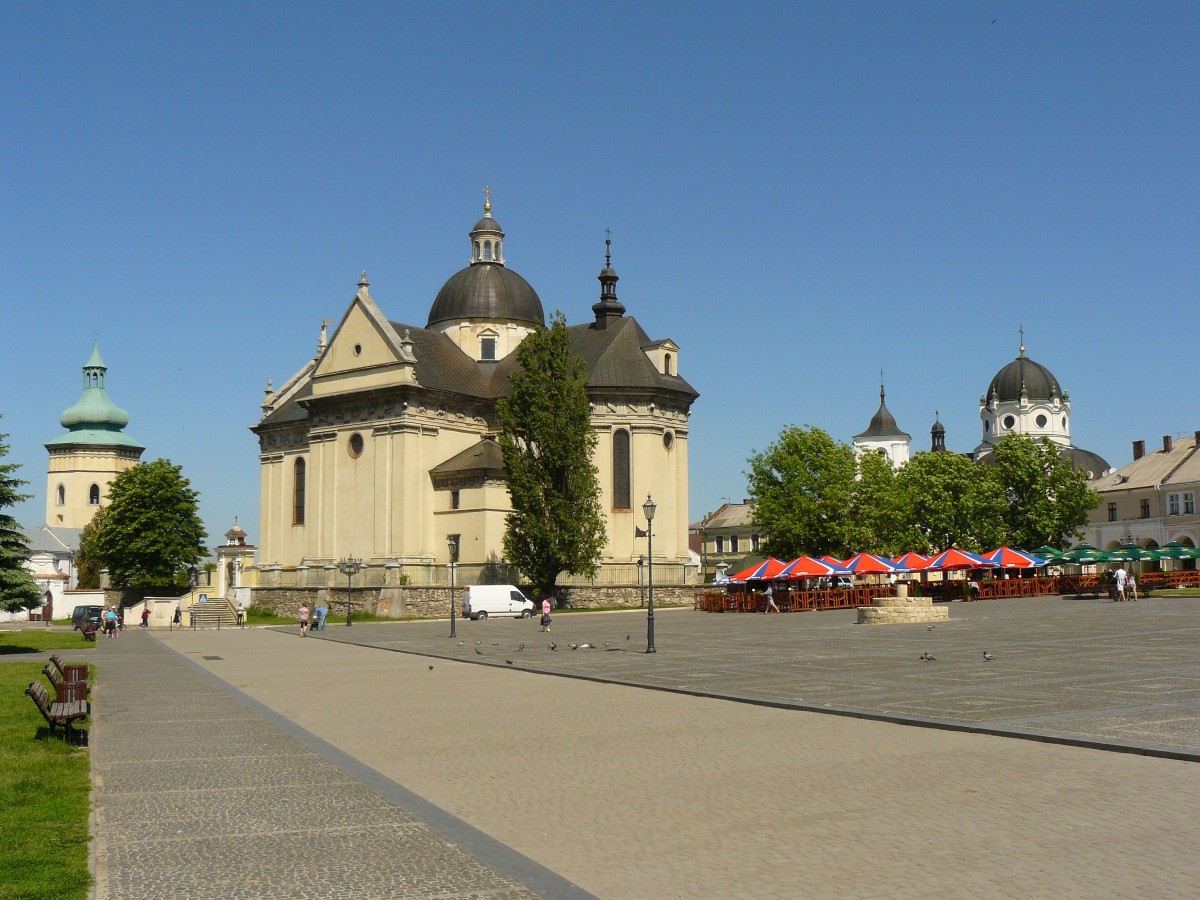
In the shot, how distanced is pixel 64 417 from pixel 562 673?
5209 inches

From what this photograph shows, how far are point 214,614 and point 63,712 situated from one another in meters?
53.8

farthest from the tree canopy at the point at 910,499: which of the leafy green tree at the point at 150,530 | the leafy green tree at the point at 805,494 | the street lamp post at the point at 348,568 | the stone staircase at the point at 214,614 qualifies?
the leafy green tree at the point at 150,530

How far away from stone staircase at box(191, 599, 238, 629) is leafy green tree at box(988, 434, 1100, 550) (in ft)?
171

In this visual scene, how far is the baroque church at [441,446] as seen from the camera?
213ft

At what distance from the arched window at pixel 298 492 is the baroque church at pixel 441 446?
6 cm

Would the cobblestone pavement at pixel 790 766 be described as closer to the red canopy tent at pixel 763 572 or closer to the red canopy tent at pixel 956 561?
the red canopy tent at pixel 763 572

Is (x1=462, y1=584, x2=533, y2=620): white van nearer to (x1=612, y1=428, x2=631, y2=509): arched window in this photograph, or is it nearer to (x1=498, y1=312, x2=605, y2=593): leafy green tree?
(x1=498, y1=312, x2=605, y2=593): leafy green tree

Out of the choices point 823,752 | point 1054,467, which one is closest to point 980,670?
point 823,752

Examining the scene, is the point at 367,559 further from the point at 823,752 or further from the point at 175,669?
the point at 823,752

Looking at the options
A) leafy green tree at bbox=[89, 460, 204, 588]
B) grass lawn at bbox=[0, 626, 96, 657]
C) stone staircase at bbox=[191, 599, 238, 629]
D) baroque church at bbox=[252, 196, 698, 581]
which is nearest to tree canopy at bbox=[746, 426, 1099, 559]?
baroque church at bbox=[252, 196, 698, 581]

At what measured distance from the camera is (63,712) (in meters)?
14.9

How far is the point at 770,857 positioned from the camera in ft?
26.6

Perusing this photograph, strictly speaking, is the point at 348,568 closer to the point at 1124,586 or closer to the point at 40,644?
the point at 40,644

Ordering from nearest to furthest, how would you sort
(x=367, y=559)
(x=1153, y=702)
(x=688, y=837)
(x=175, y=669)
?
(x=688, y=837), (x=1153, y=702), (x=175, y=669), (x=367, y=559)
